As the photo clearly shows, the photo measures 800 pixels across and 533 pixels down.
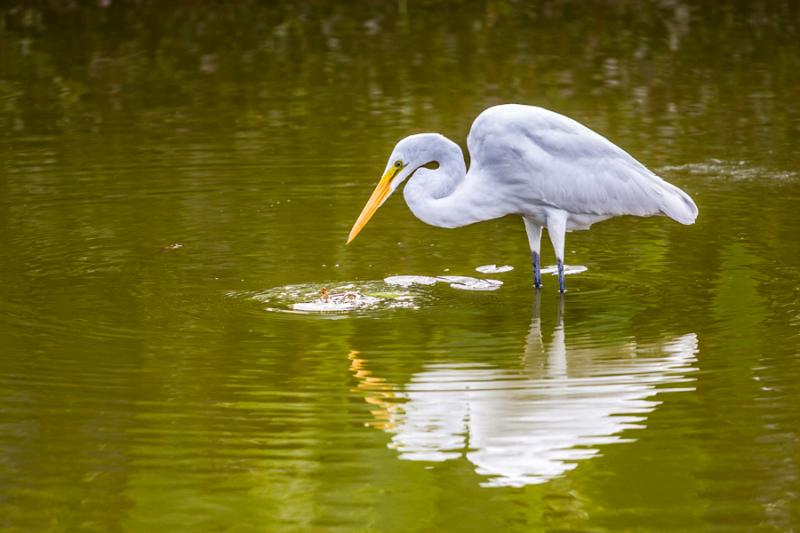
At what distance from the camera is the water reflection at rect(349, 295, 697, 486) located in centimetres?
666

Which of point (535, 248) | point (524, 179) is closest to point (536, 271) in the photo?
point (535, 248)

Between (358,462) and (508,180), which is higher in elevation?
(508,180)

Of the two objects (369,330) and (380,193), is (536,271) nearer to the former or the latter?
(380,193)

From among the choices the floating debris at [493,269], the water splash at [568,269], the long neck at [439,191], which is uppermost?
the long neck at [439,191]

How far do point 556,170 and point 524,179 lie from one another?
0.24 metres

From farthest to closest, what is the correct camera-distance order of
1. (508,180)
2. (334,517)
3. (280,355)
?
(508,180)
(280,355)
(334,517)

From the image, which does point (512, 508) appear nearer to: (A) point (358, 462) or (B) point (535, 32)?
(A) point (358, 462)

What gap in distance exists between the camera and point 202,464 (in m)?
6.54

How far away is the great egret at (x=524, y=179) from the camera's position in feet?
30.9

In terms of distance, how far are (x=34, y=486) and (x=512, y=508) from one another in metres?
1.92

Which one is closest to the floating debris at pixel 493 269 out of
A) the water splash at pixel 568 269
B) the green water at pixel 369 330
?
the green water at pixel 369 330

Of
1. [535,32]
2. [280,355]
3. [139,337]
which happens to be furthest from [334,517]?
[535,32]

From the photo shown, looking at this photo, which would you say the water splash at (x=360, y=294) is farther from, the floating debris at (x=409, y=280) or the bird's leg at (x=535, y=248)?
the bird's leg at (x=535, y=248)

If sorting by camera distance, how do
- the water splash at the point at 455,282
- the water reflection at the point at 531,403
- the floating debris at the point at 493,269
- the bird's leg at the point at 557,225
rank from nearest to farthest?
the water reflection at the point at 531,403, the bird's leg at the point at 557,225, the water splash at the point at 455,282, the floating debris at the point at 493,269
